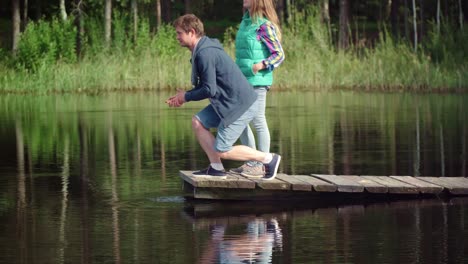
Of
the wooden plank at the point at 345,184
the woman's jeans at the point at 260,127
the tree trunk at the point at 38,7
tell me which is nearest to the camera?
the wooden plank at the point at 345,184

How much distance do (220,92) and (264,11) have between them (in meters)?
1.08

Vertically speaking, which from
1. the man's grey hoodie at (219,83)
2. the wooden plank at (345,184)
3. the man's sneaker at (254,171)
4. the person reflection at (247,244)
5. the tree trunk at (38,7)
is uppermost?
the tree trunk at (38,7)

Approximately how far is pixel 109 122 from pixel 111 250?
14.3m

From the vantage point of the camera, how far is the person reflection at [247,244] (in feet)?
30.3

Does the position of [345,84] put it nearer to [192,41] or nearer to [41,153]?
[41,153]

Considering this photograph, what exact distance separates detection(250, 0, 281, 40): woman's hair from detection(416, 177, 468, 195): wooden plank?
202cm

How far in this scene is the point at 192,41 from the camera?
1240cm

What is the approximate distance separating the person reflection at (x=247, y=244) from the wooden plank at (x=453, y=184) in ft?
7.01

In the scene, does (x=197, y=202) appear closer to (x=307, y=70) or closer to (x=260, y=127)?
(x=260, y=127)

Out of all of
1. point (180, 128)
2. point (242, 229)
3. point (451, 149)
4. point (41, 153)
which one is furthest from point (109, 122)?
point (242, 229)

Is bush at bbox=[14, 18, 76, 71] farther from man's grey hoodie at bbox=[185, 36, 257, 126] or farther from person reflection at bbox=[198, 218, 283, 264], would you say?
person reflection at bbox=[198, 218, 283, 264]

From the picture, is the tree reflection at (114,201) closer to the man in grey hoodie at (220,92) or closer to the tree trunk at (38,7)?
the man in grey hoodie at (220,92)

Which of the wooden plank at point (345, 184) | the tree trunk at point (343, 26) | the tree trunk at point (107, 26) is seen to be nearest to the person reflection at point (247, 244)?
the wooden plank at point (345, 184)

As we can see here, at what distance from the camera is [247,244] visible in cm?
989
